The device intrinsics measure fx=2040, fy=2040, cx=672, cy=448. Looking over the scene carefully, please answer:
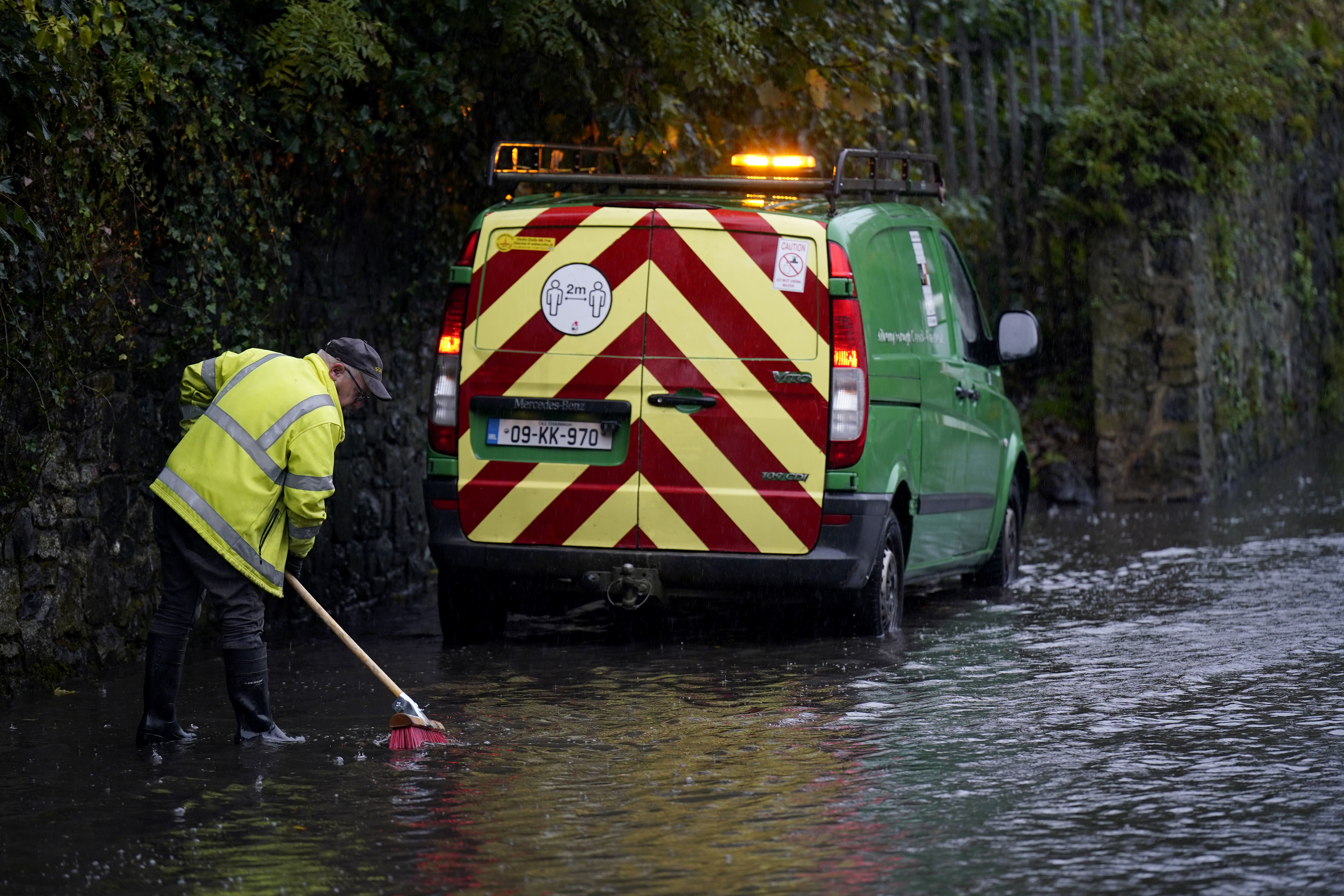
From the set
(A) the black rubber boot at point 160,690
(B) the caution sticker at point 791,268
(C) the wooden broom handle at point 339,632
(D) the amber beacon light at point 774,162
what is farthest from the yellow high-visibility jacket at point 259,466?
(D) the amber beacon light at point 774,162

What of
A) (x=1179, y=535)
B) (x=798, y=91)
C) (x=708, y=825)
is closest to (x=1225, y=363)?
(x=1179, y=535)

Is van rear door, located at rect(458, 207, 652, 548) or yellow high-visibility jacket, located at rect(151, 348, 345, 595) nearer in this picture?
yellow high-visibility jacket, located at rect(151, 348, 345, 595)

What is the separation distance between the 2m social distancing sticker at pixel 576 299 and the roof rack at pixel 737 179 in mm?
655

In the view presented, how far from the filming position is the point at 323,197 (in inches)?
404

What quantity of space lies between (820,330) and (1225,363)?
1013cm

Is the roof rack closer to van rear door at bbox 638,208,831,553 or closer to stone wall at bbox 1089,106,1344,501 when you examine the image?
van rear door at bbox 638,208,831,553

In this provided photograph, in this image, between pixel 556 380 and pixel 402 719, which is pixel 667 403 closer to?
pixel 556 380

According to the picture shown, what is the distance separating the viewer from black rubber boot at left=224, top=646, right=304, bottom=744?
6.85 metres

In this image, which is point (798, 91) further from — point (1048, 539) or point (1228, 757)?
point (1228, 757)

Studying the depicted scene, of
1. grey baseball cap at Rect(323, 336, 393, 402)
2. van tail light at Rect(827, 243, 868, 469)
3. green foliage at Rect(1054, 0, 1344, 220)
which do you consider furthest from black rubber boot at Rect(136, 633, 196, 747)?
green foliage at Rect(1054, 0, 1344, 220)

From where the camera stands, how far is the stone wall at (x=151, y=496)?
26.3 ft

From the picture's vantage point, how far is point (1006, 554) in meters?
11.5

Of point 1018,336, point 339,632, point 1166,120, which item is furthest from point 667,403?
point 1166,120

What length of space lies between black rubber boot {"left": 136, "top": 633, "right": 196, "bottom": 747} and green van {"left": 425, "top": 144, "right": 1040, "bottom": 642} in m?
2.05
